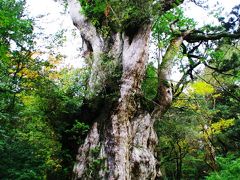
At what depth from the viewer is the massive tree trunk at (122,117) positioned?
19.7 ft

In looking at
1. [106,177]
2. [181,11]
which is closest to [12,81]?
[106,177]

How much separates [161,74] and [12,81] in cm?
409

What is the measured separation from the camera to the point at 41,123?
718 cm

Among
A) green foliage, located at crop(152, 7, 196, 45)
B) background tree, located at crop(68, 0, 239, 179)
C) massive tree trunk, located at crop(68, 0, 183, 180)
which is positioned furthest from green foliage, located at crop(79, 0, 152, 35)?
green foliage, located at crop(152, 7, 196, 45)

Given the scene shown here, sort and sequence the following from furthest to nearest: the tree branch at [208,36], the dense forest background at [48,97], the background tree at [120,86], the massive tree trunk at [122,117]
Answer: the tree branch at [208,36] < the dense forest background at [48,97] < the background tree at [120,86] < the massive tree trunk at [122,117]

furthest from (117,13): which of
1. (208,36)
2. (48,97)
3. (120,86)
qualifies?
(208,36)

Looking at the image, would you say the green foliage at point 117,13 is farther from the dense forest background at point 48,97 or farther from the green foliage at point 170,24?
the green foliage at point 170,24

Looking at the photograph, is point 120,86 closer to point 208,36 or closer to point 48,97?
point 48,97

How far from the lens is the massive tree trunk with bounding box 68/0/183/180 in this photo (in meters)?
6.01

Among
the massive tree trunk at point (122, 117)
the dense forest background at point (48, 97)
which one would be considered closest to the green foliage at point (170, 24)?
the dense forest background at point (48, 97)

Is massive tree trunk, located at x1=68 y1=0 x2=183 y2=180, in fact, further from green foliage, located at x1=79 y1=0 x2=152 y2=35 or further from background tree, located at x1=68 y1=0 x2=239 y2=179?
green foliage, located at x1=79 y1=0 x2=152 y2=35

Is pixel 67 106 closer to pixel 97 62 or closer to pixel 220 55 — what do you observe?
pixel 97 62

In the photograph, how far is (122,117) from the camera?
21.8 feet

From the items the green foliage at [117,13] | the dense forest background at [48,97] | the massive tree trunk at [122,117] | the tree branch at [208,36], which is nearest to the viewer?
the massive tree trunk at [122,117]
